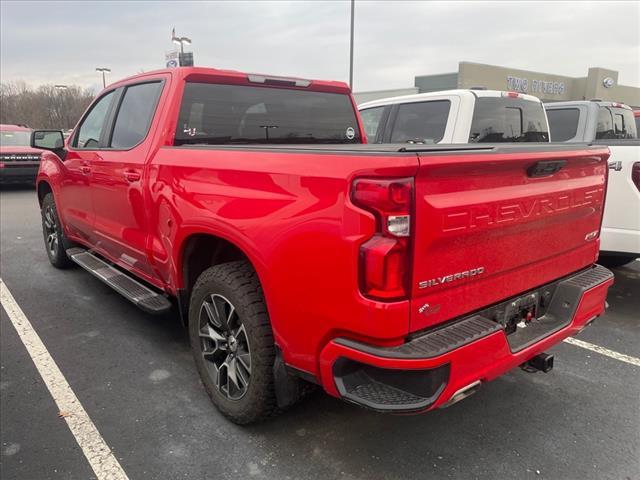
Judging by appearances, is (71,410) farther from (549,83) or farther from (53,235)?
(549,83)

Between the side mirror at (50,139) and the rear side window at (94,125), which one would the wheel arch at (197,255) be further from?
the side mirror at (50,139)

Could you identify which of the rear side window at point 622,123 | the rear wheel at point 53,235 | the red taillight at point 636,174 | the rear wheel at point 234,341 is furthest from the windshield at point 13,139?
the red taillight at point 636,174

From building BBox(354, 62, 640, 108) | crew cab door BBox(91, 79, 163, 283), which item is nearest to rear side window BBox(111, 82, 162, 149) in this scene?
crew cab door BBox(91, 79, 163, 283)

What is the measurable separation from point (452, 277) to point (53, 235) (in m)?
5.32

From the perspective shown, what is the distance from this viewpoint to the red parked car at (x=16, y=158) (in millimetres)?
12375

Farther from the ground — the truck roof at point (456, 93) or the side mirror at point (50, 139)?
the truck roof at point (456, 93)

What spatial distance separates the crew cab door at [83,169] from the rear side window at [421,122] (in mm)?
3179

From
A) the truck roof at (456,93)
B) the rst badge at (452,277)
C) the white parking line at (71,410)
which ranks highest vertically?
the truck roof at (456,93)

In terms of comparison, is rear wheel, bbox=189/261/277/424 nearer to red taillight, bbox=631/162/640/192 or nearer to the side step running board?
the side step running board

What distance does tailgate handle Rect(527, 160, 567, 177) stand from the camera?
89.5 inches

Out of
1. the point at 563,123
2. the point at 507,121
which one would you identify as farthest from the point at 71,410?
the point at 563,123

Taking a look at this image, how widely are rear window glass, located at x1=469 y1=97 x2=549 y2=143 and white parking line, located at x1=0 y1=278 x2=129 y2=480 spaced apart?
171 inches

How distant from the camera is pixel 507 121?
5.53 meters

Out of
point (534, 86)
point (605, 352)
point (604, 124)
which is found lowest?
point (605, 352)
